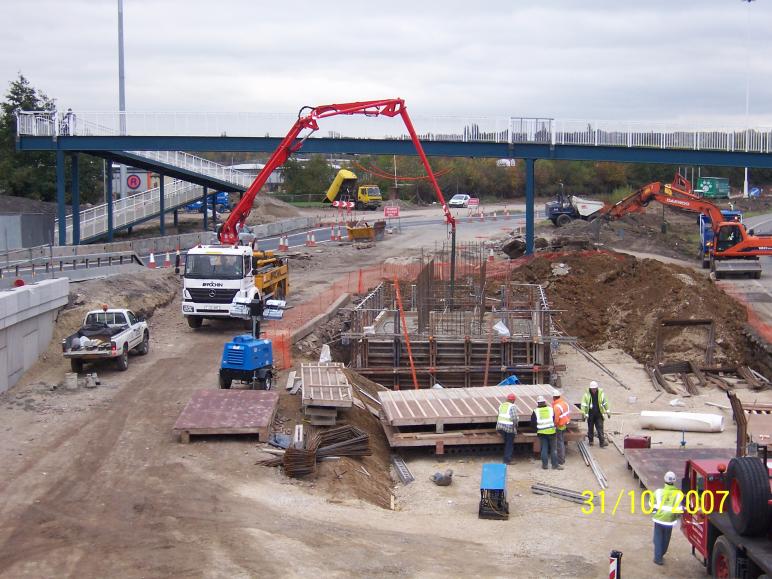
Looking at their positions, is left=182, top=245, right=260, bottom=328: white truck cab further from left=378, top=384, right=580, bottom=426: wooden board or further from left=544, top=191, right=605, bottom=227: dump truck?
left=544, top=191, right=605, bottom=227: dump truck

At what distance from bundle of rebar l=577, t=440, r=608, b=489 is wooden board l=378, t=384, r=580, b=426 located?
71 cm

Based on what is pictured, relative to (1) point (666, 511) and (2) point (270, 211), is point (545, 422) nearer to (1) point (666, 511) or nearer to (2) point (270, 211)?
(1) point (666, 511)

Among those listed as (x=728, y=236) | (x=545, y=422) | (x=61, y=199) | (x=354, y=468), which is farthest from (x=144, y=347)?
(x=728, y=236)

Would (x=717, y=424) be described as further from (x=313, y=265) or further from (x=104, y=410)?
(x=313, y=265)

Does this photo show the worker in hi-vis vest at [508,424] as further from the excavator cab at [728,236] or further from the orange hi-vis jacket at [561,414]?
the excavator cab at [728,236]

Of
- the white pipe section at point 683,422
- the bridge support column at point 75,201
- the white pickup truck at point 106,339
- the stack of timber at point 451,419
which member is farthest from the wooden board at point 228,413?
the bridge support column at point 75,201

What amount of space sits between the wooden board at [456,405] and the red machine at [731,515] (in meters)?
6.89

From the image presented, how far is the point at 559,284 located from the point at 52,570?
89.3 ft

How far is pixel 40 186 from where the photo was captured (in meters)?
60.5

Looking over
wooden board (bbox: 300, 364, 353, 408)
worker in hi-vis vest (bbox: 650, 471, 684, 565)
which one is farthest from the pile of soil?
worker in hi-vis vest (bbox: 650, 471, 684, 565)

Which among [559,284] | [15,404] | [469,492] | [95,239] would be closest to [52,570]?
[469,492]

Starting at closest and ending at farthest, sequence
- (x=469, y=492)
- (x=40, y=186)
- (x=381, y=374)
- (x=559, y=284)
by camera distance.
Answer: (x=469, y=492) → (x=381, y=374) → (x=559, y=284) → (x=40, y=186)

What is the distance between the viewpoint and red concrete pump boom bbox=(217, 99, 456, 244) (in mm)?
30078

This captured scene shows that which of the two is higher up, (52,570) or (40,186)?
(40,186)
